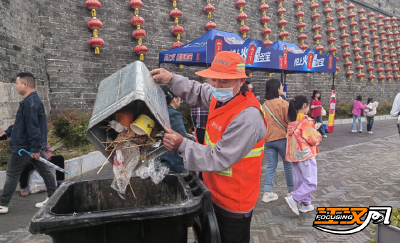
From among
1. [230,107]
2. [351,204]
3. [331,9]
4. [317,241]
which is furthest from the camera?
[331,9]

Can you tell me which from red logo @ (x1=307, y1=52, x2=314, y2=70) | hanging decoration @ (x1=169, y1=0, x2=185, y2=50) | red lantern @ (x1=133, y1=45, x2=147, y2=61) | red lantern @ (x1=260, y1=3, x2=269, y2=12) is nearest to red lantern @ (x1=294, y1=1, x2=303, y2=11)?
red lantern @ (x1=260, y1=3, x2=269, y2=12)

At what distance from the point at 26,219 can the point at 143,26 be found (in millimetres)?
8366

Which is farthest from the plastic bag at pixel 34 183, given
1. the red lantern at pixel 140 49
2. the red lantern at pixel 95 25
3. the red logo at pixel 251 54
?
the red logo at pixel 251 54

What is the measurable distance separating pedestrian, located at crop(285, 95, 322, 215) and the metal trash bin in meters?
2.18

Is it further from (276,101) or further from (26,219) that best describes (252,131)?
(26,219)

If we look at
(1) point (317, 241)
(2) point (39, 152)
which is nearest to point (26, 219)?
(2) point (39, 152)

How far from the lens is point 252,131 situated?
5.68 ft

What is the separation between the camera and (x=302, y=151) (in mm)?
3629

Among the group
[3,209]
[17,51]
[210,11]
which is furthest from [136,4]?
[3,209]

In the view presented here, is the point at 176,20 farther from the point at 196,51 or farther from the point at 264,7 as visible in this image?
the point at 264,7

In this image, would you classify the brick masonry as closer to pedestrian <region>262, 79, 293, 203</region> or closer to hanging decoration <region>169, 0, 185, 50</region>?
hanging decoration <region>169, 0, 185, 50</region>

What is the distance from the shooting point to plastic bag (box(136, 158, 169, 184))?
6.13ft

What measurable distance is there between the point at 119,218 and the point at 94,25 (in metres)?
8.62

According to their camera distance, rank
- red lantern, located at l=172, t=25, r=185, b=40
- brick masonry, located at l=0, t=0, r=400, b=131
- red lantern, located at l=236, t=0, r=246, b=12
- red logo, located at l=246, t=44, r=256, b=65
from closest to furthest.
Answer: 1. brick masonry, located at l=0, t=0, r=400, b=131
2. red logo, located at l=246, t=44, r=256, b=65
3. red lantern, located at l=172, t=25, r=185, b=40
4. red lantern, located at l=236, t=0, r=246, b=12
